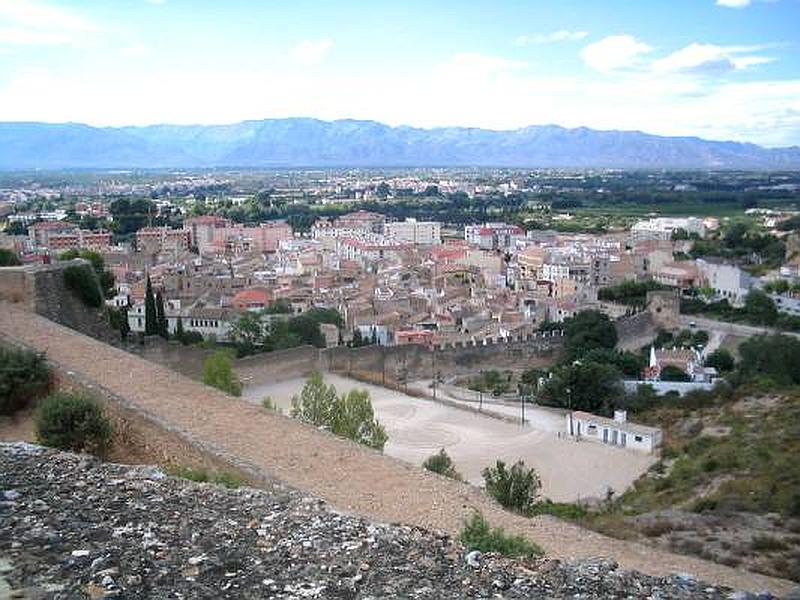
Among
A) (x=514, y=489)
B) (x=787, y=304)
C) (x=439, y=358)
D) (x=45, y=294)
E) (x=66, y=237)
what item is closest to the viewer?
(x=514, y=489)

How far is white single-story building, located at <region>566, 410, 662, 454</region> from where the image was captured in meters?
15.4

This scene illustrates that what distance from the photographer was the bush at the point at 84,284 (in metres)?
11.6

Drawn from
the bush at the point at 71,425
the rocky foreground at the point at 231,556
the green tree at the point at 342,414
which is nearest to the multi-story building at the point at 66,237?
the green tree at the point at 342,414

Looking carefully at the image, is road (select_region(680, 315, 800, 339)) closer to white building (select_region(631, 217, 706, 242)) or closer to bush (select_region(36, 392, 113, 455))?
white building (select_region(631, 217, 706, 242))

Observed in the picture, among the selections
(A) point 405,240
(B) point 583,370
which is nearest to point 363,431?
(B) point 583,370

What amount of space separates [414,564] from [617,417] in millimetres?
13293

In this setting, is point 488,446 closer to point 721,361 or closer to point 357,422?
point 357,422

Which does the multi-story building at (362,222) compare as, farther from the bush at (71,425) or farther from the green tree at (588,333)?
the bush at (71,425)

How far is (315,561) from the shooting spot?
4.21 m

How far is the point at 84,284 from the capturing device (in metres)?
11.8

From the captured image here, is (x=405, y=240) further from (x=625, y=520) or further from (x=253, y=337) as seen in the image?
(x=625, y=520)

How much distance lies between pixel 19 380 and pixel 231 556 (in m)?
4.33

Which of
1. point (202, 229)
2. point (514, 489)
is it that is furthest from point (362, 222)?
point (514, 489)

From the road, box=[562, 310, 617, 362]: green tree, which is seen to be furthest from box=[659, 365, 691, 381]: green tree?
the road
